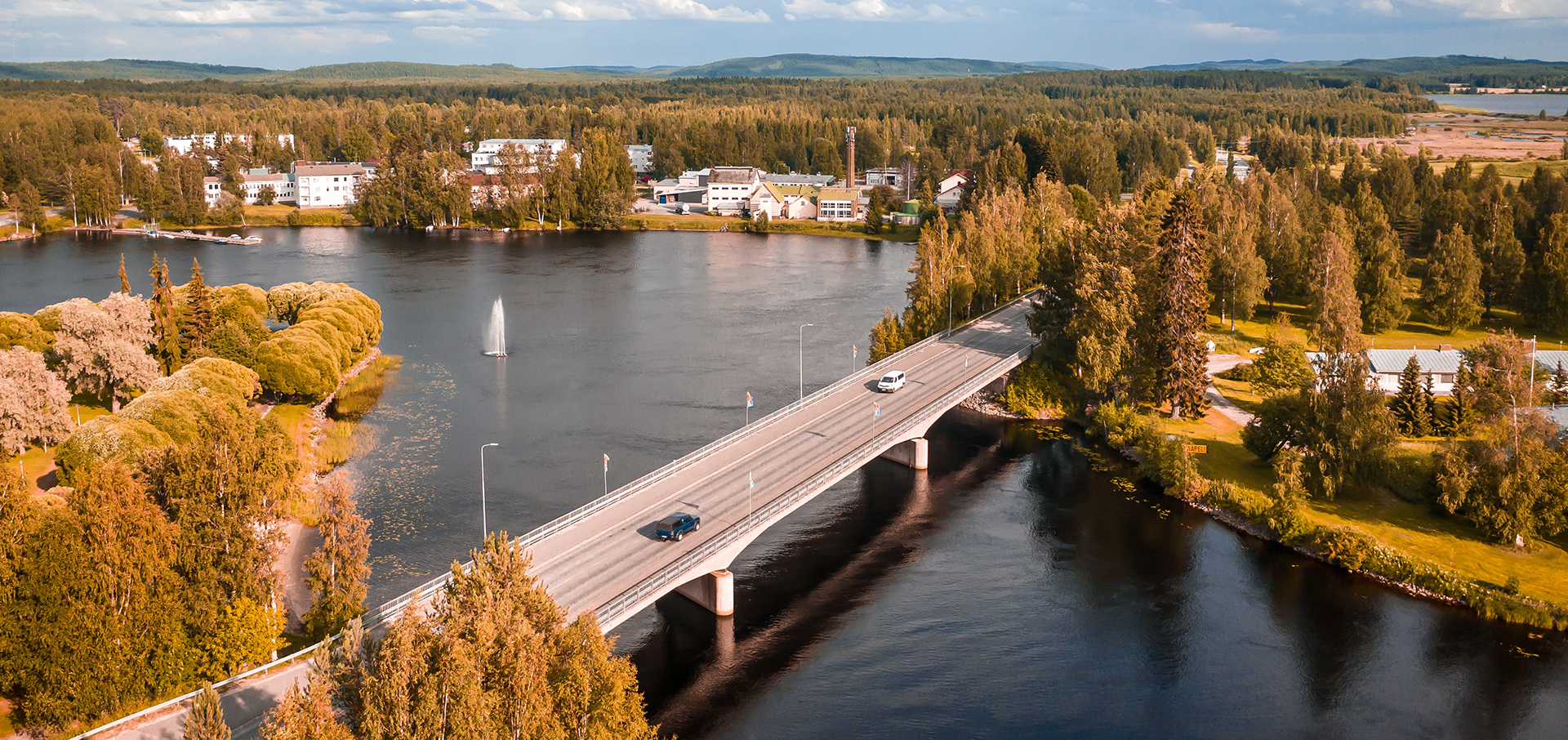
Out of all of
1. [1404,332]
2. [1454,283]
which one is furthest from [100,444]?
[1454,283]

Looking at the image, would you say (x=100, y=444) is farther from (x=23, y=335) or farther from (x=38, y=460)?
(x=23, y=335)

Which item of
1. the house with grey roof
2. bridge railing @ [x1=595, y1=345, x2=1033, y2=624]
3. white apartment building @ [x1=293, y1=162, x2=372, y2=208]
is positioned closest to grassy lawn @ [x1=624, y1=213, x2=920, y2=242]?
white apartment building @ [x1=293, y1=162, x2=372, y2=208]

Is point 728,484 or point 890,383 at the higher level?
point 890,383

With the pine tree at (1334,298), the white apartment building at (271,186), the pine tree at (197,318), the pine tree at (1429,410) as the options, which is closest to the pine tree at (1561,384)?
the pine tree at (1429,410)

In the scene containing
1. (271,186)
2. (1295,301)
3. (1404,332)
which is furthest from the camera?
(271,186)

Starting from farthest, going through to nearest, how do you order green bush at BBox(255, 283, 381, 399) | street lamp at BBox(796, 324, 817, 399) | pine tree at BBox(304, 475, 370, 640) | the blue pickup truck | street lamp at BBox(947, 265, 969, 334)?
street lamp at BBox(947, 265, 969, 334) < street lamp at BBox(796, 324, 817, 399) < green bush at BBox(255, 283, 381, 399) < the blue pickup truck < pine tree at BBox(304, 475, 370, 640)

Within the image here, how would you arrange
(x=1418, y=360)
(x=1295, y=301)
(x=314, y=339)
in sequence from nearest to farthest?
1. (x=1418, y=360)
2. (x=314, y=339)
3. (x=1295, y=301)

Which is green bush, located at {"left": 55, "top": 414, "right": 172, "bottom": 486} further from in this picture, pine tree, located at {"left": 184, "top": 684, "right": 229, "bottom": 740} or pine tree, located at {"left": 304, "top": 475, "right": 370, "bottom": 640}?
pine tree, located at {"left": 184, "top": 684, "right": 229, "bottom": 740}
